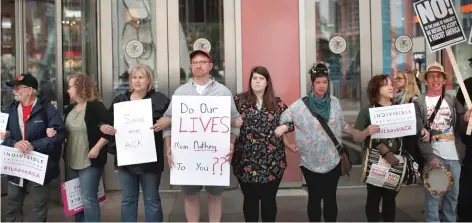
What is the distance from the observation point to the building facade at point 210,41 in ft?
25.2

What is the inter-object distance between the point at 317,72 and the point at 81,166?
2.58 metres

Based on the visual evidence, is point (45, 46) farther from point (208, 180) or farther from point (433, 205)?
point (433, 205)

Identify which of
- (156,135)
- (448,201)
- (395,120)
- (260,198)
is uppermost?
(395,120)

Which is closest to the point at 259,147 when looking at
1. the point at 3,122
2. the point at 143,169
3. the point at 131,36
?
the point at 143,169

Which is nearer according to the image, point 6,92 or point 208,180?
point 208,180

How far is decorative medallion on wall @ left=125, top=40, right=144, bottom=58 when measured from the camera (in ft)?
25.6

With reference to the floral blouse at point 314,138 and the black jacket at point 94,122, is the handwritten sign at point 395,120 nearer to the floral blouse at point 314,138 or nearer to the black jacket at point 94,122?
the floral blouse at point 314,138

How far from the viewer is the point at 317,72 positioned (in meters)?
5.09

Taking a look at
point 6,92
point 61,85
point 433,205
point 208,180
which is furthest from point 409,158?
point 6,92

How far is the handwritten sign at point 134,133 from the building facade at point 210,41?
2.72 m

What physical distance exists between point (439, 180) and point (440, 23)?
1617mm

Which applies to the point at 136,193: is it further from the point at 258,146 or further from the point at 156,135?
the point at 258,146

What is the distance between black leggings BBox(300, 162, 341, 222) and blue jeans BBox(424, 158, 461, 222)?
3.36ft

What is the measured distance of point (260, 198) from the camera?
5.21 meters
